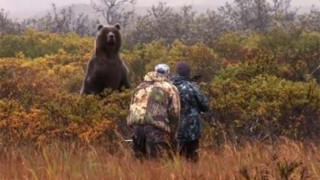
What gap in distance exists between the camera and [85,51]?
4044 cm

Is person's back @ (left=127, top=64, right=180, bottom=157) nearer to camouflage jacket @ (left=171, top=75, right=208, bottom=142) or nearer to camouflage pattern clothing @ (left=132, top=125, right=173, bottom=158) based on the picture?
camouflage pattern clothing @ (left=132, top=125, right=173, bottom=158)

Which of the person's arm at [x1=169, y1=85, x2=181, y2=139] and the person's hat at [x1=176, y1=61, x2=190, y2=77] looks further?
the person's hat at [x1=176, y1=61, x2=190, y2=77]

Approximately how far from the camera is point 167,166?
670cm

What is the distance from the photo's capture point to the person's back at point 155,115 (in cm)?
823

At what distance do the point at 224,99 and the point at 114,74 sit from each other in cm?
440

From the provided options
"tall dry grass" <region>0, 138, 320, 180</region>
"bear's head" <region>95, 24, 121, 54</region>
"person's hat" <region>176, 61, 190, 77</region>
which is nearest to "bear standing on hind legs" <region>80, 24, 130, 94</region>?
"bear's head" <region>95, 24, 121, 54</region>

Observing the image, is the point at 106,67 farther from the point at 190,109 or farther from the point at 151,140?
the point at 151,140

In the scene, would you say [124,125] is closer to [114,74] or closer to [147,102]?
[147,102]

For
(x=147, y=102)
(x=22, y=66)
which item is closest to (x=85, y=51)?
(x=22, y=66)

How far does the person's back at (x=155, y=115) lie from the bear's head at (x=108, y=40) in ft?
22.1

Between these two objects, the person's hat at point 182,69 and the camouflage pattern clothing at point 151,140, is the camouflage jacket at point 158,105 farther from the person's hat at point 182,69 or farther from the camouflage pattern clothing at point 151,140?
the person's hat at point 182,69

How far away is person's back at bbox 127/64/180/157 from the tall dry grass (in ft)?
1.31

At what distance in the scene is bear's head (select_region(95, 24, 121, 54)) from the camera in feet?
49.2

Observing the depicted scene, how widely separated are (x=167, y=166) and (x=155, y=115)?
1.60 meters
